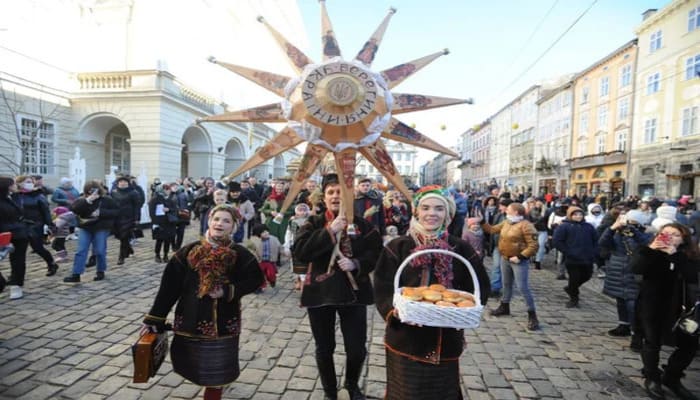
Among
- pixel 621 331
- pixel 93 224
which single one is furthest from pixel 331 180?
pixel 93 224

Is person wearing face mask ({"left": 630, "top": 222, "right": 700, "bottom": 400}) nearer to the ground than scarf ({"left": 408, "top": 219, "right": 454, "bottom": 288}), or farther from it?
nearer to the ground

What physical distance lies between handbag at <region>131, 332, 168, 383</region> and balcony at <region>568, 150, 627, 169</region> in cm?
3266

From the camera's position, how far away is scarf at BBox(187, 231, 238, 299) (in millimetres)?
2543

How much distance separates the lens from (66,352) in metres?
3.74

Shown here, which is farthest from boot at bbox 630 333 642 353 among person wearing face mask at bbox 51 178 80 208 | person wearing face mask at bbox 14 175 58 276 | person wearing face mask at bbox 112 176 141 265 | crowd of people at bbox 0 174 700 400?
person wearing face mask at bbox 51 178 80 208

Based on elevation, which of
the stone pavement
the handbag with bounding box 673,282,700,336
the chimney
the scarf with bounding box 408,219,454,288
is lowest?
the stone pavement

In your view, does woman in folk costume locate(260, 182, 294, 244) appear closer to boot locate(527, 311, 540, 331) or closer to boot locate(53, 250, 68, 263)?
boot locate(53, 250, 68, 263)

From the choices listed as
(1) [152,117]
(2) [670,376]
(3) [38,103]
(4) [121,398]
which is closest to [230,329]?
(4) [121,398]

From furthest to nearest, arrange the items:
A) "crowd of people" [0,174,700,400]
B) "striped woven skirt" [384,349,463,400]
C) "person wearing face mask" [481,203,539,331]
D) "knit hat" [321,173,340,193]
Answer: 1. "person wearing face mask" [481,203,539,331]
2. "knit hat" [321,173,340,193]
3. "crowd of people" [0,174,700,400]
4. "striped woven skirt" [384,349,463,400]

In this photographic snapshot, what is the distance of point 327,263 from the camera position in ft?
A: 9.50

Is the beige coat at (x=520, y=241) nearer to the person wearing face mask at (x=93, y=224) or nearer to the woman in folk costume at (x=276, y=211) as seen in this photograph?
the woman in folk costume at (x=276, y=211)

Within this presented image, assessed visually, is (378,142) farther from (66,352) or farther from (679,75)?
(679,75)

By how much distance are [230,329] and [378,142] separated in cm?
177

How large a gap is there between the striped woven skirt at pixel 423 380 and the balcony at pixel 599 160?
31.6 meters
